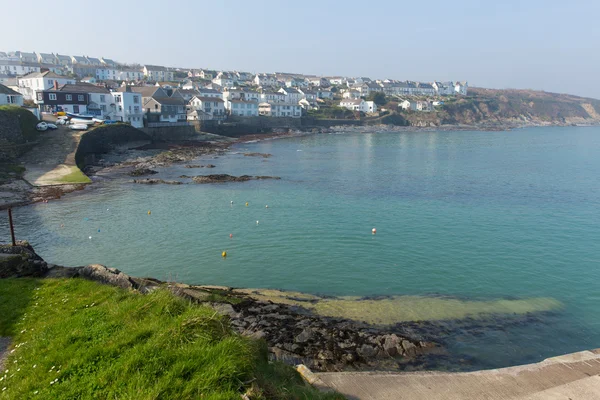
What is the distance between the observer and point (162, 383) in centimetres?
545

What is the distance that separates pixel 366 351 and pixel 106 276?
8.06 meters

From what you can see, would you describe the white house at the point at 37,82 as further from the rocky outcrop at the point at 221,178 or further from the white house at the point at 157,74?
the white house at the point at 157,74

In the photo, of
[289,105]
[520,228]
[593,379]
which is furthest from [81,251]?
[289,105]

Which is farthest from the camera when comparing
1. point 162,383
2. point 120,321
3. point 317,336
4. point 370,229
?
point 370,229

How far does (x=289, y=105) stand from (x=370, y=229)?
304ft

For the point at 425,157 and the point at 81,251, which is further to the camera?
the point at 425,157

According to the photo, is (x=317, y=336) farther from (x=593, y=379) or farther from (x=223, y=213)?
(x=223, y=213)

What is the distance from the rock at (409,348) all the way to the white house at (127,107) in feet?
209

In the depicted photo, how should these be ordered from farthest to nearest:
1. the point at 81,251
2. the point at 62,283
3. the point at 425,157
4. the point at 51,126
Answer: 1. the point at 425,157
2. the point at 51,126
3. the point at 81,251
4. the point at 62,283

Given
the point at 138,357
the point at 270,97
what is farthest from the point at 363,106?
the point at 138,357

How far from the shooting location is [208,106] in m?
92.0

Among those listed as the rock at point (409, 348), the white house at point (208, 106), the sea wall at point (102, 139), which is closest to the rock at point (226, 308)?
the rock at point (409, 348)

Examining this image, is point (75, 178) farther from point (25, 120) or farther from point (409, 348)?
point (409, 348)

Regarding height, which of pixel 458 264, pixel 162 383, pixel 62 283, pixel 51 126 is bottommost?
pixel 458 264
